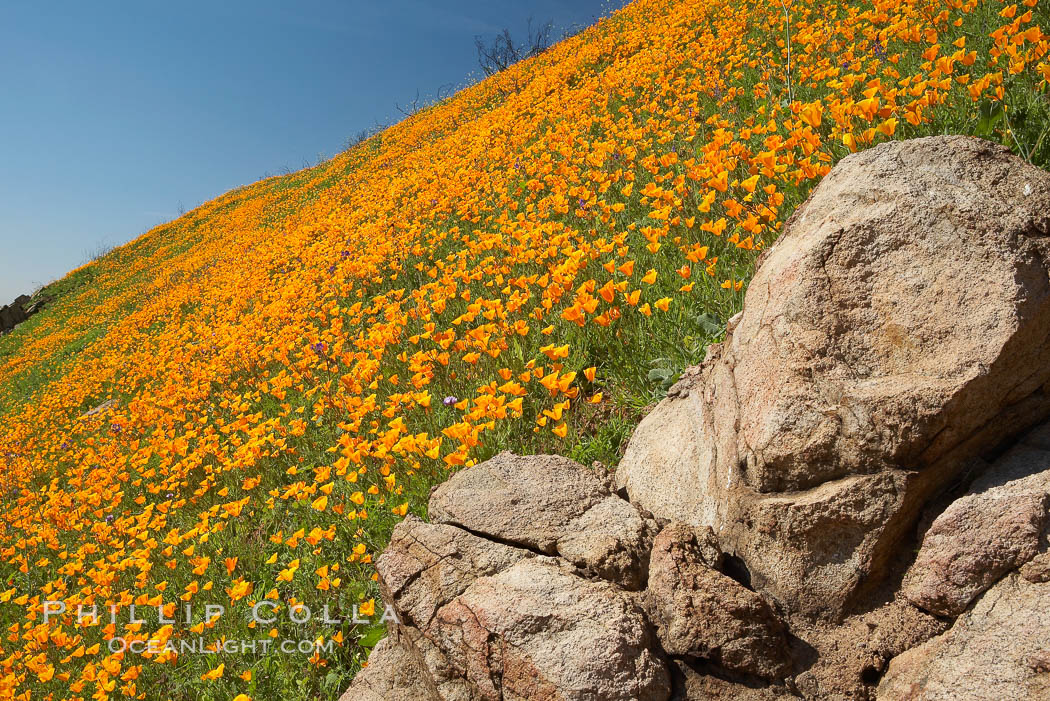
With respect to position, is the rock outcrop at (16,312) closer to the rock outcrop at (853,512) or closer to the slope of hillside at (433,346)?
the slope of hillside at (433,346)

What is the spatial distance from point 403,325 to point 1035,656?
20.8ft

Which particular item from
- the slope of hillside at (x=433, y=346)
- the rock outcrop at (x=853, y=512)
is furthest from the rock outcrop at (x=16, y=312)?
the rock outcrop at (x=853, y=512)

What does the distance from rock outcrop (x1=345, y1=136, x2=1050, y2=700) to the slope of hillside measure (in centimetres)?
121

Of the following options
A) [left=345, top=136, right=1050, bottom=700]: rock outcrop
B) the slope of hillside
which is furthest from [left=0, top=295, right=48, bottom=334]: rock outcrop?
[left=345, top=136, right=1050, bottom=700]: rock outcrop

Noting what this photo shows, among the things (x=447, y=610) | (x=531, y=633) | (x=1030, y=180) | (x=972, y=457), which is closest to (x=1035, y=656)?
(x=972, y=457)

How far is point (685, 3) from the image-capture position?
43.6 feet

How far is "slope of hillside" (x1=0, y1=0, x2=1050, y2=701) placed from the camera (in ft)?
13.1

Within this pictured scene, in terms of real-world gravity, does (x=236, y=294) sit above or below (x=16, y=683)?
above

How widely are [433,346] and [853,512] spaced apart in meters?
4.80

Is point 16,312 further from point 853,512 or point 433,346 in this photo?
point 853,512

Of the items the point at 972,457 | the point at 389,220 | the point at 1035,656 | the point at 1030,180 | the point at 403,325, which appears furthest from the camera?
the point at 389,220

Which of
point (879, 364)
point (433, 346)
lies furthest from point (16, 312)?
point (879, 364)

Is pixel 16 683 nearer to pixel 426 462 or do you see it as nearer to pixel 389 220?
pixel 426 462

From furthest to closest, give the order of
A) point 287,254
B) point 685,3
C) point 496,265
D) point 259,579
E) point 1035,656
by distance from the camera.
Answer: point 287,254 < point 685,3 < point 496,265 < point 259,579 < point 1035,656
